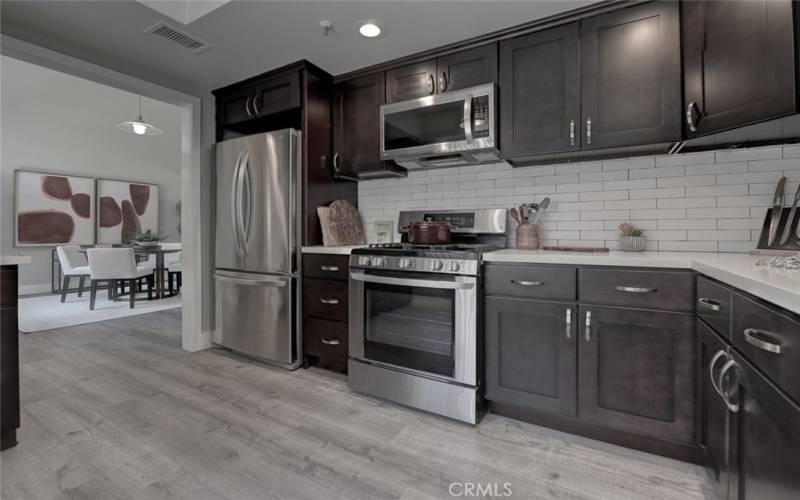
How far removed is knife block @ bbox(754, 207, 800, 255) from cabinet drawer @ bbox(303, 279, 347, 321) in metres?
2.33

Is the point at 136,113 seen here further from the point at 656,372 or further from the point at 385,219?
the point at 656,372

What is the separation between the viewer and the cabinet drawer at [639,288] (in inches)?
60.6

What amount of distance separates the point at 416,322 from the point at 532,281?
70 centimetres

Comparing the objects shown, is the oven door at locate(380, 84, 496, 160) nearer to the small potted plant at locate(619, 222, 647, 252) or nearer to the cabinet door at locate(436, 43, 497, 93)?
the cabinet door at locate(436, 43, 497, 93)

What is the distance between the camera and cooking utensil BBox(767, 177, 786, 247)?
1747 millimetres

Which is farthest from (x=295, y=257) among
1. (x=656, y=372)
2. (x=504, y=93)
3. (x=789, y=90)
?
(x=789, y=90)

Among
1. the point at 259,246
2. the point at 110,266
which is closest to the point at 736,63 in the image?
the point at 259,246

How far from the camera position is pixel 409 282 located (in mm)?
2074

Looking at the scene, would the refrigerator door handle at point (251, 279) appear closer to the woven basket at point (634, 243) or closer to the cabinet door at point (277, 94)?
the cabinet door at point (277, 94)

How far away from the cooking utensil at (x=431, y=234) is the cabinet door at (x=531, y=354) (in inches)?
23.2

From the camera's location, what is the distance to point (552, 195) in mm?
2402

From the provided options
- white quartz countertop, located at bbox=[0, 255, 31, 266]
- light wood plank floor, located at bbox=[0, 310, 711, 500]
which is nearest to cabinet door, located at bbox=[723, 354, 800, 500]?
light wood plank floor, located at bbox=[0, 310, 711, 500]

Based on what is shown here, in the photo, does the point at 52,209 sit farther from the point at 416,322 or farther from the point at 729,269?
the point at 729,269

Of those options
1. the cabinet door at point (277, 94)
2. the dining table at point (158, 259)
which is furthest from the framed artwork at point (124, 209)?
the cabinet door at point (277, 94)
